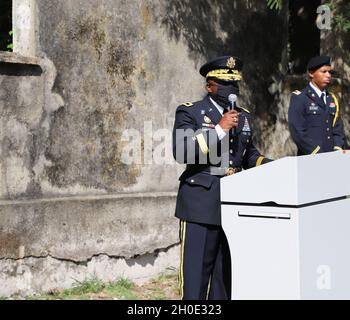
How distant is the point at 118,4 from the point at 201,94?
4.00ft

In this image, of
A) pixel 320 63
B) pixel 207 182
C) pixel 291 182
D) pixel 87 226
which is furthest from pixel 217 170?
pixel 320 63

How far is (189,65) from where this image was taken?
664 cm

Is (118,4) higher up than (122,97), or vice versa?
(118,4)

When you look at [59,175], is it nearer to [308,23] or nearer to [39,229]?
[39,229]

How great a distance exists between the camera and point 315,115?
634 centimetres

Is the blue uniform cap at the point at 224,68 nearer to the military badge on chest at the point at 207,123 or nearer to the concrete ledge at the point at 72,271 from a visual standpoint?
the military badge on chest at the point at 207,123

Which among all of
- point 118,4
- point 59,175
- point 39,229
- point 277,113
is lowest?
point 39,229

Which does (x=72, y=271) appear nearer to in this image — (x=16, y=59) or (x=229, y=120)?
(x=16, y=59)

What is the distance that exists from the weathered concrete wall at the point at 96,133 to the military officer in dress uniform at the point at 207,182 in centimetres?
178

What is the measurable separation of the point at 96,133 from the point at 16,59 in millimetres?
945

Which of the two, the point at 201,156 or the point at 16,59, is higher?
the point at 16,59

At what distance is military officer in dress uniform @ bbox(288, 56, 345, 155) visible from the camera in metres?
6.32

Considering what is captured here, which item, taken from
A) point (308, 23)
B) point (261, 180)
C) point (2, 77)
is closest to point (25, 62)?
point (2, 77)

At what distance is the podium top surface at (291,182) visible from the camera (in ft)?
11.2
